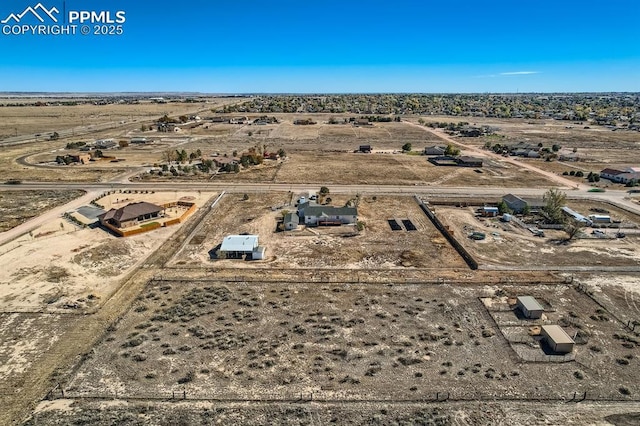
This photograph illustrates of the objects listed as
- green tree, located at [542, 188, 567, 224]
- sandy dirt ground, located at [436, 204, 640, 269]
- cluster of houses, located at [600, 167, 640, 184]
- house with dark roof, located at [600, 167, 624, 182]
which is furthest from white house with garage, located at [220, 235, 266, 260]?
house with dark roof, located at [600, 167, 624, 182]

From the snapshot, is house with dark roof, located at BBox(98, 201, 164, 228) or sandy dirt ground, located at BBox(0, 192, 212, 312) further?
house with dark roof, located at BBox(98, 201, 164, 228)

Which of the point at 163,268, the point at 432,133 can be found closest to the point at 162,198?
the point at 163,268

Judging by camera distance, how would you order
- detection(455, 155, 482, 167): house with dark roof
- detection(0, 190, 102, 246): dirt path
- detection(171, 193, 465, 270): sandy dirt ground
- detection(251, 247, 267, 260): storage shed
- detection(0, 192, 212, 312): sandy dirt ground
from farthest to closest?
detection(455, 155, 482, 167): house with dark roof < detection(0, 190, 102, 246): dirt path < detection(251, 247, 267, 260): storage shed < detection(171, 193, 465, 270): sandy dirt ground < detection(0, 192, 212, 312): sandy dirt ground

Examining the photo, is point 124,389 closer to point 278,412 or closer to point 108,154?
point 278,412

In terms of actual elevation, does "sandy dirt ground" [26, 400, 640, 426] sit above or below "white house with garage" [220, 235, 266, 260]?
below

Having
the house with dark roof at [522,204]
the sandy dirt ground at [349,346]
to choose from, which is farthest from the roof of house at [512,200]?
the sandy dirt ground at [349,346]

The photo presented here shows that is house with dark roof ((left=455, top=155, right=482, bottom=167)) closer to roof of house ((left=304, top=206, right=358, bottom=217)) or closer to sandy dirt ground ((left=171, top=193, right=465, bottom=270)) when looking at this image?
sandy dirt ground ((left=171, top=193, right=465, bottom=270))

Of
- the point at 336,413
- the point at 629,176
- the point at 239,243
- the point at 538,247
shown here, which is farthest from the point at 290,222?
the point at 629,176
